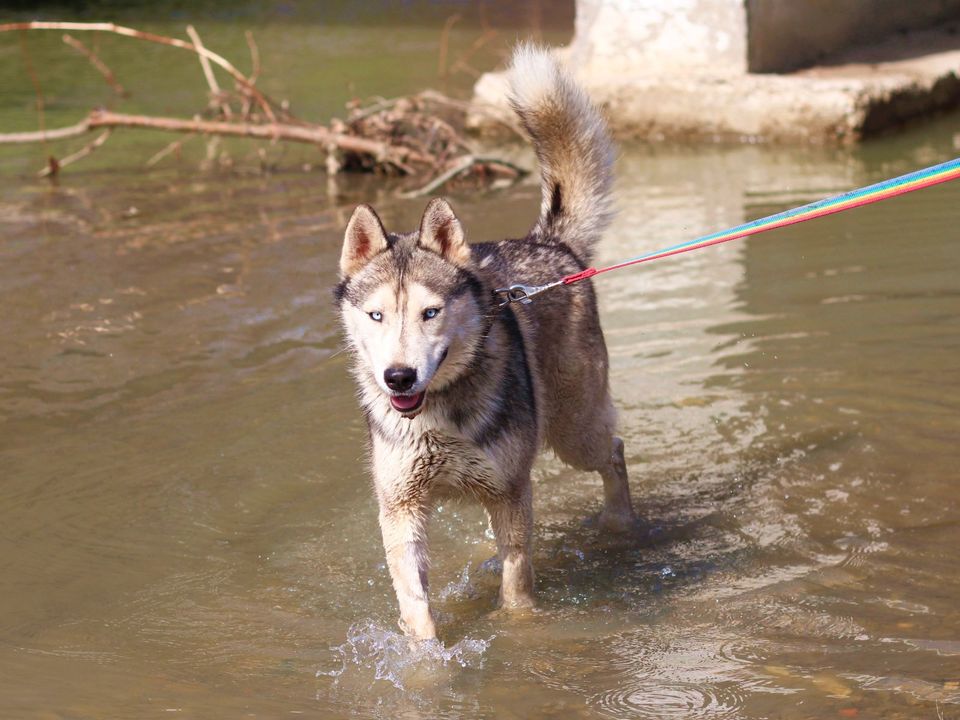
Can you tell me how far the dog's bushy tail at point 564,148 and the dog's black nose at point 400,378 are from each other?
1.61 meters

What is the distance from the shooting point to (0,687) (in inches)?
144

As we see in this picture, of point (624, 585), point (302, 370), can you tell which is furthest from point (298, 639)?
point (302, 370)

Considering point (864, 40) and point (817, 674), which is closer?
point (817, 674)

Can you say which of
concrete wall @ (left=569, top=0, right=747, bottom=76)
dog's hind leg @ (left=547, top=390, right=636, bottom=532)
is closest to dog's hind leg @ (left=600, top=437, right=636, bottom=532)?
dog's hind leg @ (left=547, top=390, right=636, bottom=532)

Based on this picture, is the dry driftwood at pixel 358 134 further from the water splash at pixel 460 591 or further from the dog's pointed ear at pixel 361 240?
the dog's pointed ear at pixel 361 240

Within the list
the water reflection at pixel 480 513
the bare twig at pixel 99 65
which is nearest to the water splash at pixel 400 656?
the water reflection at pixel 480 513

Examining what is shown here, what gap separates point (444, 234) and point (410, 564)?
1.11 metres

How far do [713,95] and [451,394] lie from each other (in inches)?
321

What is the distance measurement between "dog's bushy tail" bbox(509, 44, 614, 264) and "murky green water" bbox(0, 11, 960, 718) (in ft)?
4.04

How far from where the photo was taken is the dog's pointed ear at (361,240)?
13.1ft

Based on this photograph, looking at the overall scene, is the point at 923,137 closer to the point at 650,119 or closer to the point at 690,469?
the point at 650,119

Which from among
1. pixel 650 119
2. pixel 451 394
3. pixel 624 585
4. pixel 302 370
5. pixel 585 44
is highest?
pixel 585 44

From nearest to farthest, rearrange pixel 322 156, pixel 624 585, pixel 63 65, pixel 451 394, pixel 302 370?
pixel 451 394 → pixel 624 585 → pixel 302 370 → pixel 322 156 → pixel 63 65

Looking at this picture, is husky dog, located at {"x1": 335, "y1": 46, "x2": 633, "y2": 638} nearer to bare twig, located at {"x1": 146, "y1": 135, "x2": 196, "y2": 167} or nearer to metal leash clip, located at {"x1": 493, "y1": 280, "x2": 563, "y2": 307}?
metal leash clip, located at {"x1": 493, "y1": 280, "x2": 563, "y2": 307}
